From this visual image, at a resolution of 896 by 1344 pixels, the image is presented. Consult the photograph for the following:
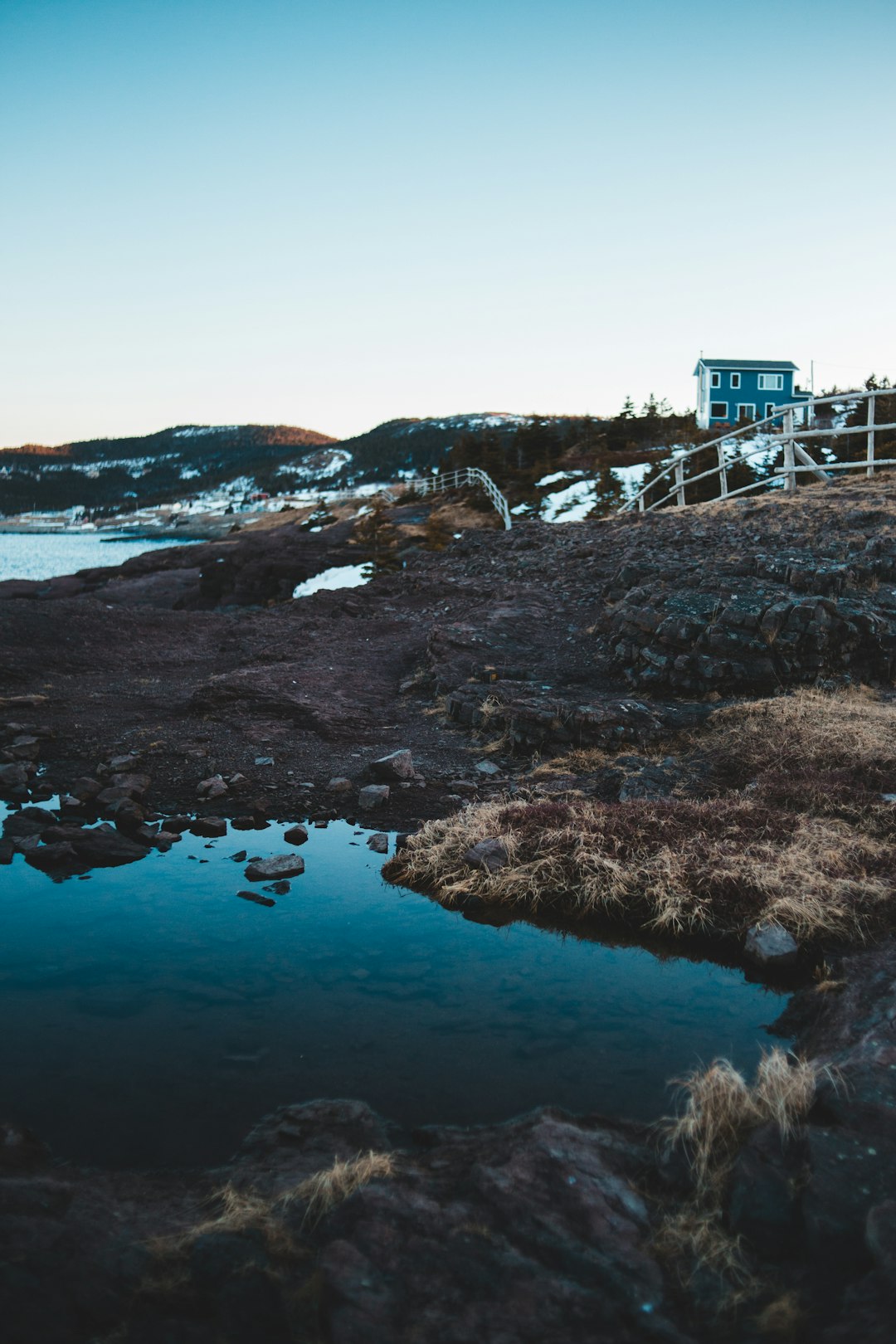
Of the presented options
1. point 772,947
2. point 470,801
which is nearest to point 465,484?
point 470,801

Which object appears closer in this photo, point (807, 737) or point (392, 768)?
point (807, 737)

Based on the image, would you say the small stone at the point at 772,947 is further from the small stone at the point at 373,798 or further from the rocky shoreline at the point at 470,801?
the small stone at the point at 373,798

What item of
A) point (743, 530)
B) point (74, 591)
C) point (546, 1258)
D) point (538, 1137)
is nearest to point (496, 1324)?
point (546, 1258)

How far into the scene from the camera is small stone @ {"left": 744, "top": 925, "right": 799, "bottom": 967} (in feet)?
17.4

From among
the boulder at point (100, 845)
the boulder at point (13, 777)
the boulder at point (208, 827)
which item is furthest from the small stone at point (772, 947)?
the boulder at point (13, 777)

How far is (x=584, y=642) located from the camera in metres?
13.1

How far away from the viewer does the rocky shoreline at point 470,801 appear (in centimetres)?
270

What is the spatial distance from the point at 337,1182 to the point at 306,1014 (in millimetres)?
1627

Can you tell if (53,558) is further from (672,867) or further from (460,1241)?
(460,1241)

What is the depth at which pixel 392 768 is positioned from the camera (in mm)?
8750

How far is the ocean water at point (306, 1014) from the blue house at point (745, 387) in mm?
61421

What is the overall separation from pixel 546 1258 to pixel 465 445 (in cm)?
4343

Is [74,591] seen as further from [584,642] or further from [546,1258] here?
[546,1258]

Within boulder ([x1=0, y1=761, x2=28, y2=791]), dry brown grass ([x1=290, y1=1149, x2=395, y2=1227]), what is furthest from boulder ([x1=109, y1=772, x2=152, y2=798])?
dry brown grass ([x1=290, y1=1149, x2=395, y2=1227])
